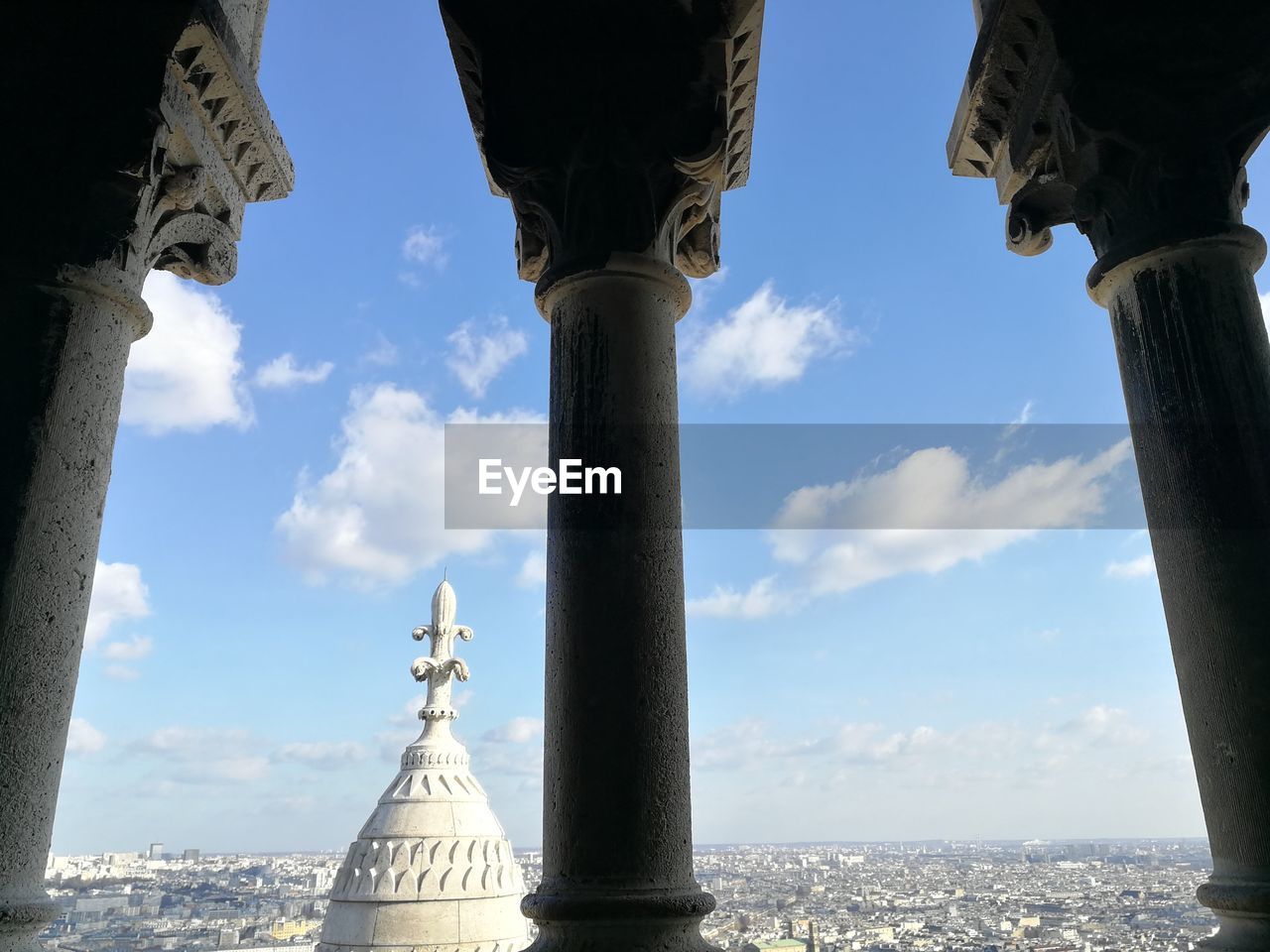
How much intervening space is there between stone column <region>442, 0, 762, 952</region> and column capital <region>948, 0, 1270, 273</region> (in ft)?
8.03

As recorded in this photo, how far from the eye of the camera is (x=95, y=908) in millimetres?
12359

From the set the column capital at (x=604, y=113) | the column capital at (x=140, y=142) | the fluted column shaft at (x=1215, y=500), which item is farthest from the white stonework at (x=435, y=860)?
the fluted column shaft at (x=1215, y=500)

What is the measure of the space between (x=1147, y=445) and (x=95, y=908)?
43.3 feet

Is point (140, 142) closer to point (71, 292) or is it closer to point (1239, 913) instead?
point (71, 292)

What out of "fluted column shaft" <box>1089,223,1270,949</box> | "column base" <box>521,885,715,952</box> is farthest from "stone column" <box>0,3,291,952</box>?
"fluted column shaft" <box>1089,223,1270,949</box>

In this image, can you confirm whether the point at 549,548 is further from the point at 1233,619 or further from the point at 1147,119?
the point at 1147,119

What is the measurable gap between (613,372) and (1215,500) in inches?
157

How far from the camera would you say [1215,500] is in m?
6.25

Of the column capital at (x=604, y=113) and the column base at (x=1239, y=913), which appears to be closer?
the column base at (x=1239, y=913)

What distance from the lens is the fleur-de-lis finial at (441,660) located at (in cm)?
1545

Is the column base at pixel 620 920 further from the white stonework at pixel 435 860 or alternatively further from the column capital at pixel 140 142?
the white stonework at pixel 435 860

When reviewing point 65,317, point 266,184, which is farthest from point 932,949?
point 266,184

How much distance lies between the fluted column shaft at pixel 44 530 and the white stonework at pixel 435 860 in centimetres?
898

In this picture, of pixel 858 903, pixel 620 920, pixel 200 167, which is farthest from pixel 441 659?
pixel 620 920
